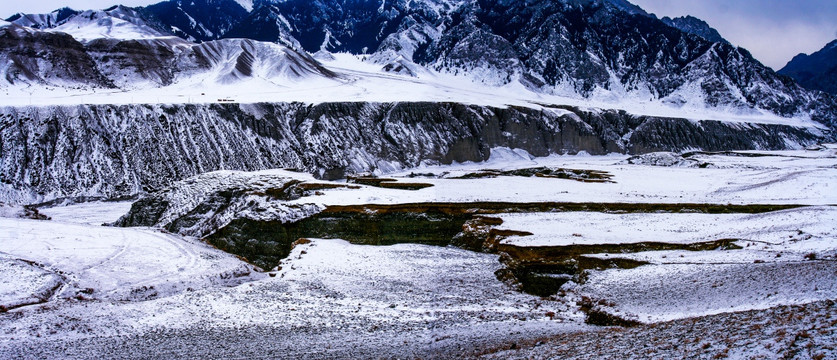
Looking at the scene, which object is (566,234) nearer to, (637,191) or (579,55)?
(637,191)

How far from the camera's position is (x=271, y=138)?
68.4m

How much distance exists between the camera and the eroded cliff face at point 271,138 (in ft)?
174

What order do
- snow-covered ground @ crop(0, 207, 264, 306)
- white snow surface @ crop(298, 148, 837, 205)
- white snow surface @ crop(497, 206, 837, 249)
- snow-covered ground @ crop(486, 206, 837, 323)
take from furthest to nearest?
white snow surface @ crop(298, 148, 837, 205), white snow surface @ crop(497, 206, 837, 249), snow-covered ground @ crop(0, 207, 264, 306), snow-covered ground @ crop(486, 206, 837, 323)

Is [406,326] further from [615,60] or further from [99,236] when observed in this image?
[615,60]

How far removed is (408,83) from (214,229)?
314ft

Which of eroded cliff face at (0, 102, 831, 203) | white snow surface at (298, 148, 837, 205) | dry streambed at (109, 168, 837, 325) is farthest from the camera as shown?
eroded cliff face at (0, 102, 831, 203)

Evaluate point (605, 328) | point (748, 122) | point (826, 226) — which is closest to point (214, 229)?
point (605, 328)

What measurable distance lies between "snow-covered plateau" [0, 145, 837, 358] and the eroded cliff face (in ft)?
74.9

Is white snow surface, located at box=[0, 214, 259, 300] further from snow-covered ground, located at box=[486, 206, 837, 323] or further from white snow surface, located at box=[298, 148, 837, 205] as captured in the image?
snow-covered ground, located at box=[486, 206, 837, 323]

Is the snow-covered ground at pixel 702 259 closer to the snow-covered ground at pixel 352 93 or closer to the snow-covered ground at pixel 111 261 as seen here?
the snow-covered ground at pixel 111 261

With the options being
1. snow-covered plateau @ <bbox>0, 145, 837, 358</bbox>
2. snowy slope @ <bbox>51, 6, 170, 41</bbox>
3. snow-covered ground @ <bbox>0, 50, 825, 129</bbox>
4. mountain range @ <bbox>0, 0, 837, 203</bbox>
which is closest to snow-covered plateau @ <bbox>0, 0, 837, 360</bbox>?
snow-covered plateau @ <bbox>0, 145, 837, 358</bbox>

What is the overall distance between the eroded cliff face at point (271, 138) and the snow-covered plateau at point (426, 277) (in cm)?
2283

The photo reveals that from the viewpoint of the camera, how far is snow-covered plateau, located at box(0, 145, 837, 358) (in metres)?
13.5

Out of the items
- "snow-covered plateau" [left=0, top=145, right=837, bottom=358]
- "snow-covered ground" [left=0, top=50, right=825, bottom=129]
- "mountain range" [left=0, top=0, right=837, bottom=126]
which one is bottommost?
"snow-covered plateau" [left=0, top=145, right=837, bottom=358]
